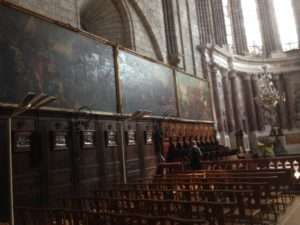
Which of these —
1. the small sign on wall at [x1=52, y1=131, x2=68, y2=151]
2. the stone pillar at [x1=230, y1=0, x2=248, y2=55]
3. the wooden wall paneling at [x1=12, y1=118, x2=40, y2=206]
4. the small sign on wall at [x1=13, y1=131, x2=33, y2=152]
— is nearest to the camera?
the wooden wall paneling at [x1=12, y1=118, x2=40, y2=206]

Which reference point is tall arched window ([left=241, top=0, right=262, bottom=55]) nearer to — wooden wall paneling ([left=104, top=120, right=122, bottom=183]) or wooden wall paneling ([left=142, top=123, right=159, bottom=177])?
wooden wall paneling ([left=142, top=123, right=159, bottom=177])

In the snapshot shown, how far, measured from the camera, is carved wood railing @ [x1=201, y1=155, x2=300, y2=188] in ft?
27.8

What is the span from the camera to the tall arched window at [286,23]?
26.3 meters

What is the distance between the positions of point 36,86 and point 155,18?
30.3 ft

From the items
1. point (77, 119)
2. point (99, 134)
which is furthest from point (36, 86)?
point (99, 134)

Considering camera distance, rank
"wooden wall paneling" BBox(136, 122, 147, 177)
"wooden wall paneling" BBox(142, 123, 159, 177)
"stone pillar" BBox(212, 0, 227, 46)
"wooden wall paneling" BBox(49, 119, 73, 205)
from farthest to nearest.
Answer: "stone pillar" BBox(212, 0, 227, 46) → "wooden wall paneling" BBox(142, 123, 159, 177) → "wooden wall paneling" BBox(136, 122, 147, 177) → "wooden wall paneling" BBox(49, 119, 73, 205)

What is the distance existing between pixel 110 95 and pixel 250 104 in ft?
53.3

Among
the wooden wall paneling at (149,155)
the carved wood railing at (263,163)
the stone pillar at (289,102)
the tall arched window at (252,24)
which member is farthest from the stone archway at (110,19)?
the stone pillar at (289,102)

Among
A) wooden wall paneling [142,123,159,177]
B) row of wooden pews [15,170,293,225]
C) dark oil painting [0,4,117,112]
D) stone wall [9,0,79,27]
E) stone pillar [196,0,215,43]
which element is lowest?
row of wooden pews [15,170,293,225]

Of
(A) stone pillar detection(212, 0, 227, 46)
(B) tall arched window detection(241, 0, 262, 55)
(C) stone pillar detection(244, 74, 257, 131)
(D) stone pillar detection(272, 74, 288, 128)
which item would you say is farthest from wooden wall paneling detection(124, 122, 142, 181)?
(B) tall arched window detection(241, 0, 262, 55)

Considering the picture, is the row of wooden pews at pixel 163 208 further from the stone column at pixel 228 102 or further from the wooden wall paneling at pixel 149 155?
the stone column at pixel 228 102

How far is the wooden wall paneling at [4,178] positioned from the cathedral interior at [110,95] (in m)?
0.02

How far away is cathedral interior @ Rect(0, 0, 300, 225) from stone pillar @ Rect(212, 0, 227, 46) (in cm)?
8

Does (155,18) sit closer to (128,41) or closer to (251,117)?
(128,41)
